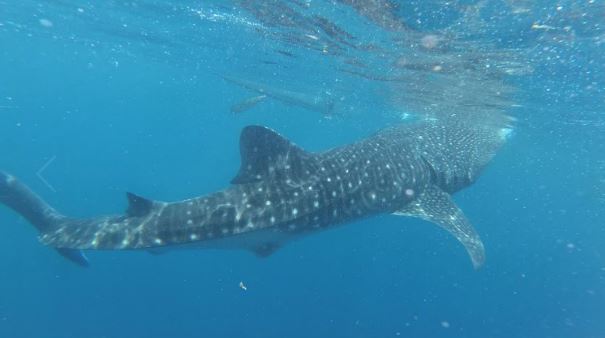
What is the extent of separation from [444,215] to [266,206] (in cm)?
447

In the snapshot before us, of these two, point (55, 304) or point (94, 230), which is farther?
point (55, 304)

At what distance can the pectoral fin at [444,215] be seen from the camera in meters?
8.25

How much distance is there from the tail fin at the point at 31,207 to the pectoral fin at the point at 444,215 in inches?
250

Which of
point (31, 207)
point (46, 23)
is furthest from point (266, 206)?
point (46, 23)

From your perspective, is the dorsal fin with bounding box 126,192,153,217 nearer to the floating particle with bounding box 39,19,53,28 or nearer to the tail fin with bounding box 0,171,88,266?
the tail fin with bounding box 0,171,88,266

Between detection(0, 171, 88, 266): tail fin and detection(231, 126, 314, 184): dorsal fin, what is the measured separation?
3.12m

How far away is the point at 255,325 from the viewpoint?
660 inches

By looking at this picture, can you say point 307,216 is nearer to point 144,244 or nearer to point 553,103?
point 144,244

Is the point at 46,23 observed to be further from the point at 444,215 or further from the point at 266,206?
the point at 444,215

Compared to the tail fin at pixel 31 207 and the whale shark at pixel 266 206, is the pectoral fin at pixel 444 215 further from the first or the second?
the tail fin at pixel 31 207

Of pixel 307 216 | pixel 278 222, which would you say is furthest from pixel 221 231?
pixel 307 216

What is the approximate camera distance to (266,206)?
629cm

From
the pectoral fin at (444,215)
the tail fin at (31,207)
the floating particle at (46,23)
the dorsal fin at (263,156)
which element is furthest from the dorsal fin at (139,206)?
the floating particle at (46,23)

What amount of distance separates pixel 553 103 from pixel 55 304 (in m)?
23.8
